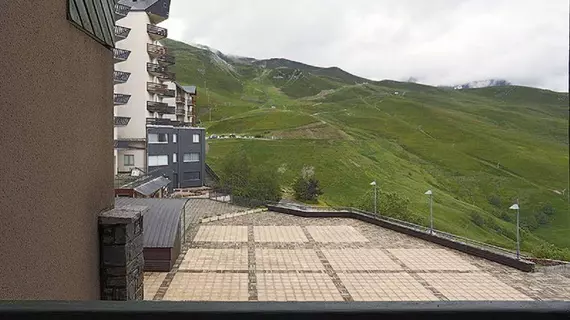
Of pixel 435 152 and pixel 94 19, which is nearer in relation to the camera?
pixel 94 19

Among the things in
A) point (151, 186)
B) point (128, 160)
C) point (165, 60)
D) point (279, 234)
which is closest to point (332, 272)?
point (279, 234)

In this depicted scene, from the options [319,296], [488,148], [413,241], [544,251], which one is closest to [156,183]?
[413,241]

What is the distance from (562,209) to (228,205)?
12.0m

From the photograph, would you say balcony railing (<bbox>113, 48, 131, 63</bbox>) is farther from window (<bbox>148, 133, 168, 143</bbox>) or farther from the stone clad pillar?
the stone clad pillar

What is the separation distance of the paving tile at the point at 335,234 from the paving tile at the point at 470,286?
394 cm

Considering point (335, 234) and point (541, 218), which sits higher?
point (541, 218)

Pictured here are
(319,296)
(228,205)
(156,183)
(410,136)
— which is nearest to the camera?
(319,296)

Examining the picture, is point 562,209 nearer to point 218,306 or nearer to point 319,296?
point 319,296

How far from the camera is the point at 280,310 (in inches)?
30.8

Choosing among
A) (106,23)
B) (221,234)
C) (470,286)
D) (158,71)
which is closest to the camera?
(106,23)

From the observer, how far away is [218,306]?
0.78 m

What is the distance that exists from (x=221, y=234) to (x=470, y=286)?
6.98 meters

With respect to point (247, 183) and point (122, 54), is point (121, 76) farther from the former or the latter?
point (247, 183)

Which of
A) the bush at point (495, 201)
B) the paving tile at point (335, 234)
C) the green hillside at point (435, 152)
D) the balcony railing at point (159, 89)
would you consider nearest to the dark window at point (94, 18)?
the green hillside at point (435, 152)
